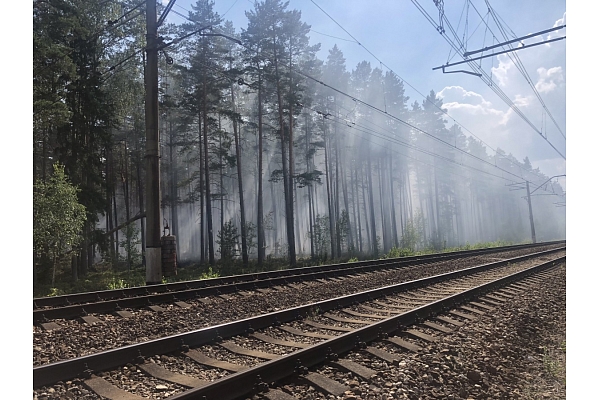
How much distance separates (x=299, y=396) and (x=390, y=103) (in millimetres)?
26325

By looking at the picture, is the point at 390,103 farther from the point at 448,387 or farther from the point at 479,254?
the point at 448,387

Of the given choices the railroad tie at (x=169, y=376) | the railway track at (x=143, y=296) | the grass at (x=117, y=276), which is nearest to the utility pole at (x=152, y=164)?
the railway track at (x=143, y=296)

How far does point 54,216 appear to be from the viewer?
42.3 feet

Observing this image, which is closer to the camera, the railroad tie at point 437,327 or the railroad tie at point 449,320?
the railroad tie at point 437,327

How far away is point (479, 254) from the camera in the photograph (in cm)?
2400

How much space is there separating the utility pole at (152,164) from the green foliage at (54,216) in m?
4.38

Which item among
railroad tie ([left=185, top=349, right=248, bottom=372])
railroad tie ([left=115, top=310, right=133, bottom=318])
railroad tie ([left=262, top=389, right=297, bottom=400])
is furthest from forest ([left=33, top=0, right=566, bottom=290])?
railroad tie ([left=262, top=389, right=297, bottom=400])

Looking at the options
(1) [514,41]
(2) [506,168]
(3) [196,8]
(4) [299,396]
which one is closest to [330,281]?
(1) [514,41]

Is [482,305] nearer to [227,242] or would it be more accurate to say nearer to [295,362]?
[295,362]

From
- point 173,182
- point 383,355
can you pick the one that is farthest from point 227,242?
point 383,355

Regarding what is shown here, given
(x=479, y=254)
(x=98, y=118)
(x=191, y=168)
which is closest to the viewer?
(x=98, y=118)

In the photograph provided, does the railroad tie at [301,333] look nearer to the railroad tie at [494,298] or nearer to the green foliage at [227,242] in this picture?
the railroad tie at [494,298]

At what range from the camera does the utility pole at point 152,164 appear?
10086mm

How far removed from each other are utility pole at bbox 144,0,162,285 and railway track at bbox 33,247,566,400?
464 cm
